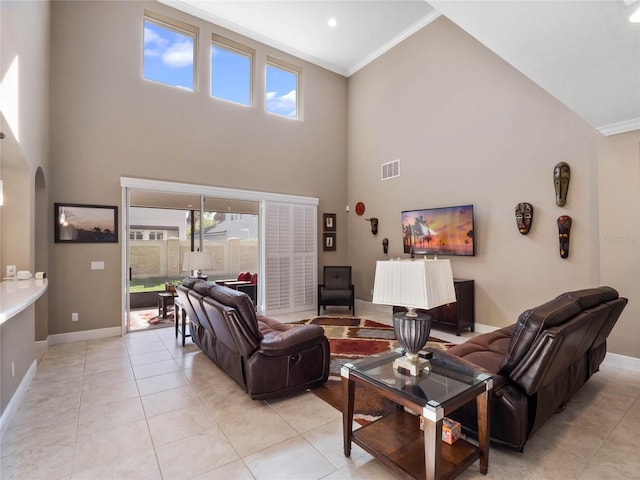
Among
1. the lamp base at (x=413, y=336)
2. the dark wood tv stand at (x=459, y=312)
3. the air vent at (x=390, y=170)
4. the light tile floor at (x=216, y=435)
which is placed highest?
the air vent at (x=390, y=170)

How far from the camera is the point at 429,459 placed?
1.58 meters

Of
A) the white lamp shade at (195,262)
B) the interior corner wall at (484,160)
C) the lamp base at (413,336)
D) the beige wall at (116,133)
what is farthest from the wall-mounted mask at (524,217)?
the white lamp shade at (195,262)

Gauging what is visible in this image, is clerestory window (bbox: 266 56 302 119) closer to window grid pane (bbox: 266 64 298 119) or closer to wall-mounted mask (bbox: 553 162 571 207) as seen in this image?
window grid pane (bbox: 266 64 298 119)

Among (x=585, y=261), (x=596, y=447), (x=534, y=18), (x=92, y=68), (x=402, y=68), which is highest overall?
(x=402, y=68)

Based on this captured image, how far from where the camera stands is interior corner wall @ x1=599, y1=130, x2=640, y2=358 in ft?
11.3

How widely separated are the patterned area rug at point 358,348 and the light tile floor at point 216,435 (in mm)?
205

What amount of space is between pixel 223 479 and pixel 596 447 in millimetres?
2480

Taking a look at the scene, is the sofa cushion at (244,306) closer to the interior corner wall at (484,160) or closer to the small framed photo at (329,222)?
the interior corner wall at (484,160)

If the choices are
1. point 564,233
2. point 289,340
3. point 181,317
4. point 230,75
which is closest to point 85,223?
point 181,317

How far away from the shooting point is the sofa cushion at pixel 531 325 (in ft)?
6.52

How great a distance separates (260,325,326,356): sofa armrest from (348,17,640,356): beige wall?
3.31m

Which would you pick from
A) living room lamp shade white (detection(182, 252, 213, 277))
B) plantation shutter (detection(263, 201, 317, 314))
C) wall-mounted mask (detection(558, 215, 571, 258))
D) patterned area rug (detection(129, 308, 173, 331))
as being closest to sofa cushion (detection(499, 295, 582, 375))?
wall-mounted mask (detection(558, 215, 571, 258))

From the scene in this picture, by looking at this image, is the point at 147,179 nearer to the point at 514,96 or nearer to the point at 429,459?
the point at 429,459

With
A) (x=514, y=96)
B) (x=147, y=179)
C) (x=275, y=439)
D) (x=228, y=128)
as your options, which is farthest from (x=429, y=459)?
(x=228, y=128)
